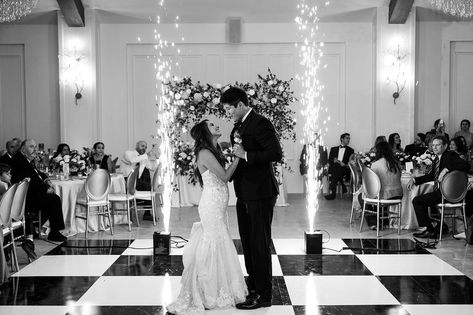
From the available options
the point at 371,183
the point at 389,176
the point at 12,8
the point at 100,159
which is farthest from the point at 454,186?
the point at 12,8

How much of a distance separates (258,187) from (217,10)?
8588 millimetres

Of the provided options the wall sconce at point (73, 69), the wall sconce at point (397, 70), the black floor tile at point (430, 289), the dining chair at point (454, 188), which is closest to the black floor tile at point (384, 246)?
the dining chair at point (454, 188)

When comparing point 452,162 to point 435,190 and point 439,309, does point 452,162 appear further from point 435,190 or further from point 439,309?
point 439,309

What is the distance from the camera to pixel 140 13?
1264 cm

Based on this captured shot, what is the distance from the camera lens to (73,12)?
12.0m

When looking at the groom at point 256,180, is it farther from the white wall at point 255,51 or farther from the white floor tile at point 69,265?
the white wall at point 255,51

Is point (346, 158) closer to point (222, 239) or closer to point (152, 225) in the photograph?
point (152, 225)

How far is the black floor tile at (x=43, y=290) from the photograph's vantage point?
197 inches

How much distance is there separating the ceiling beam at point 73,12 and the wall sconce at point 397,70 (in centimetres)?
612

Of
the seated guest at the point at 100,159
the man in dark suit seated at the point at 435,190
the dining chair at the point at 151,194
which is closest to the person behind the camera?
the man in dark suit seated at the point at 435,190

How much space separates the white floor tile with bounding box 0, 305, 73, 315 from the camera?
184 inches

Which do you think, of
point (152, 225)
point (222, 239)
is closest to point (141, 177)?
point (152, 225)

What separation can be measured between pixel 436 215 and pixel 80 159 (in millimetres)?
4974

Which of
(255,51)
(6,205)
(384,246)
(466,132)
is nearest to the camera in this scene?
(6,205)
